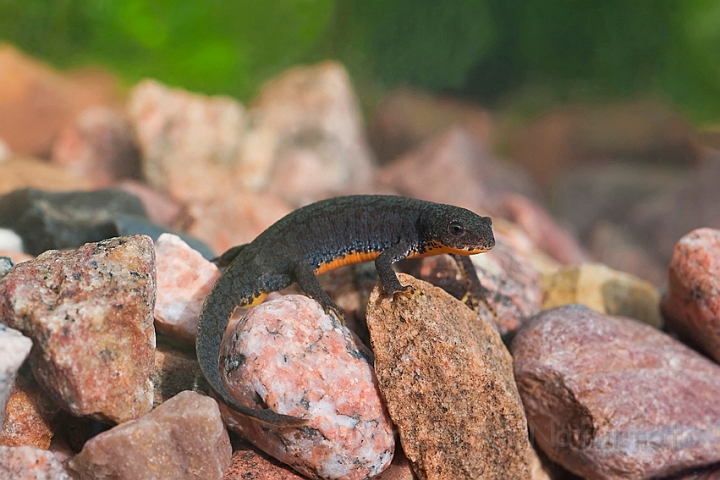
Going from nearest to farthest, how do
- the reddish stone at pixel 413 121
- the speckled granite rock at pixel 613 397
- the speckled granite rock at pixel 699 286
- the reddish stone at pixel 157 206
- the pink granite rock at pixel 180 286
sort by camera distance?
the speckled granite rock at pixel 613 397 → the pink granite rock at pixel 180 286 → the speckled granite rock at pixel 699 286 → the reddish stone at pixel 157 206 → the reddish stone at pixel 413 121

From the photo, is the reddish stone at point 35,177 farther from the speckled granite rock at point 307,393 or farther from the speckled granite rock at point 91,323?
the speckled granite rock at point 307,393

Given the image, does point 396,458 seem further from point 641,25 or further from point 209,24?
point 641,25

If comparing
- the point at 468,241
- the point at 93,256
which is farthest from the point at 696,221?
the point at 93,256

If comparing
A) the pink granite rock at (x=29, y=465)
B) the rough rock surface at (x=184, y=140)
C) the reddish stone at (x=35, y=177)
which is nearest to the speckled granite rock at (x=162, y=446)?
the pink granite rock at (x=29, y=465)

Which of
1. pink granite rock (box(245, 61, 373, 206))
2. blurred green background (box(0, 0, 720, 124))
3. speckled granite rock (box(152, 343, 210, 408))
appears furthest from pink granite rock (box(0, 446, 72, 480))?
blurred green background (box(0, 0, 720, 124))

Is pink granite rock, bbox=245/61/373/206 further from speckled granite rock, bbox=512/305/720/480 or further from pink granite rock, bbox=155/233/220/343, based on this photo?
speckled granite rock, bbox=512/305/720/480

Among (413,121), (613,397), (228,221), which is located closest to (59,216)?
(228,221)
